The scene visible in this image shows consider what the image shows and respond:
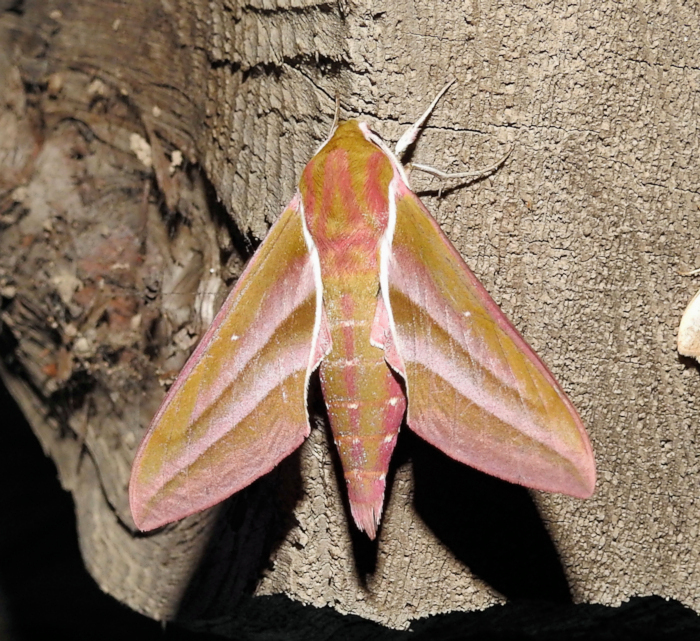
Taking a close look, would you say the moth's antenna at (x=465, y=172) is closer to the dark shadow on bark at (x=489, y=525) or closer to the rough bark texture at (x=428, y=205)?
the rough bark texture at (x=428, y=205)

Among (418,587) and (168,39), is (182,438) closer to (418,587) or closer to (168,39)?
(418,587)

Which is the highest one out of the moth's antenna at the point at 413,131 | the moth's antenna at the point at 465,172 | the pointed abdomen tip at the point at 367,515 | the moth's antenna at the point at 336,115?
the moth's antenna at the point at 336,115

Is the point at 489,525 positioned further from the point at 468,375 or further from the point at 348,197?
the point at 348,197

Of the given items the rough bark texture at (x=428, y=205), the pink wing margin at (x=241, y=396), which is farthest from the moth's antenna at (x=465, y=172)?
the pink wing margin at (x=241, y=396)

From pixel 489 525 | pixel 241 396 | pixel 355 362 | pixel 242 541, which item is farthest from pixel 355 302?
pixel 242 541

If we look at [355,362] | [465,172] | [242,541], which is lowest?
[242,541]

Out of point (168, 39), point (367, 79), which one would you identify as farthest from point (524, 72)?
point (168, 39)

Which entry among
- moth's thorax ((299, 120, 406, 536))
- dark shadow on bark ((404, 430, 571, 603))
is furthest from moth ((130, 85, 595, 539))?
dark shadow on bark ((404, 430, 571, 603))
